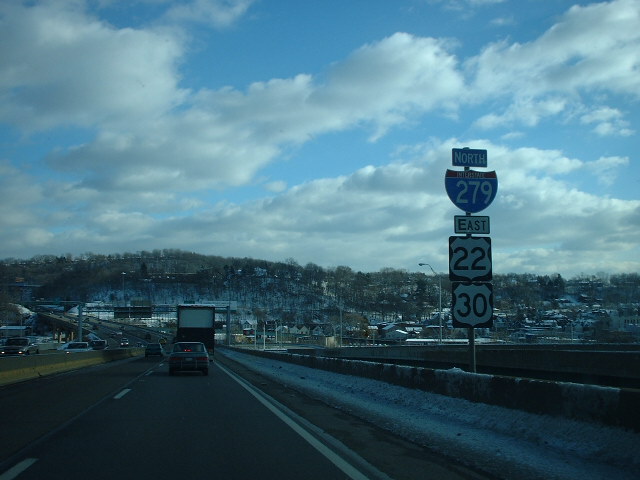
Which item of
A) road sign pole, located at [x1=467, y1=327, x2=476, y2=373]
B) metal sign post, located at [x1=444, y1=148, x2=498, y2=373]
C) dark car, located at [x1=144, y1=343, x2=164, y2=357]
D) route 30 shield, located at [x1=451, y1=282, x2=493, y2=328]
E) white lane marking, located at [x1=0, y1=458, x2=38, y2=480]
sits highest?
metal sign post, located at [x1=444, y1=148, x2=498, y2=373]

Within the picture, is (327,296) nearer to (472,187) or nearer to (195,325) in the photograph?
(195,325)

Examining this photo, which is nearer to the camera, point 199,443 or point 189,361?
point 199,443

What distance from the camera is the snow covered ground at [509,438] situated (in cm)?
699

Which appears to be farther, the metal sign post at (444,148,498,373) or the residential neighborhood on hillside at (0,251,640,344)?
the residential neighborhood on hillside at (0,251,640,344)

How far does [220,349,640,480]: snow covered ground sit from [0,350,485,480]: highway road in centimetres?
48

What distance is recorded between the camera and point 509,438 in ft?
30.0

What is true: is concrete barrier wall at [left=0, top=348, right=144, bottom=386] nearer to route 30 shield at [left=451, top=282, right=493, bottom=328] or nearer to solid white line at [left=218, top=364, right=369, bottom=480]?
solid white line at [left=218, top=364, right=369, bottom=480]

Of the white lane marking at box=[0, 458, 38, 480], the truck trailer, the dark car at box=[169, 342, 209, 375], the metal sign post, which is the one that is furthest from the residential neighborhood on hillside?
the white lane marking at box=[0, 458, 38, 480]

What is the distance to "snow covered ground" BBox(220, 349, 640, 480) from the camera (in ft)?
22.9

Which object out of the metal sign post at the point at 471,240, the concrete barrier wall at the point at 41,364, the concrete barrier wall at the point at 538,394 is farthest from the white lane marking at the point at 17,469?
the concrete barrier wall at the point at 41,364

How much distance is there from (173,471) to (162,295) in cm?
17120

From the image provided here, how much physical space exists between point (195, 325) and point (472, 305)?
44.0m

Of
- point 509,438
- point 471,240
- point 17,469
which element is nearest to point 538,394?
point 509,438

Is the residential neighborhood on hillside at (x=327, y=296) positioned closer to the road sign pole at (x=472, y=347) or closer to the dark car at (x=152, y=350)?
the dark car at (x=152, y=350)
